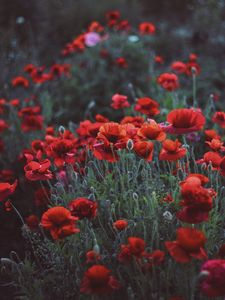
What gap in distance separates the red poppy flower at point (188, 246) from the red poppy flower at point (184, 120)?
0.51 metres

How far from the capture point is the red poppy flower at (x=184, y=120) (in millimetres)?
1908

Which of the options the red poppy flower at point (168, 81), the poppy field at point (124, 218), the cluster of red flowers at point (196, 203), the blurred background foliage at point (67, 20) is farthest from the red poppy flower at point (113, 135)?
the blurred background foliage at point (67, 20)

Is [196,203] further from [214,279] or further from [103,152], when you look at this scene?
[103,152]

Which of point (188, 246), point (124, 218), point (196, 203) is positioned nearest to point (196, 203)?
point (196, 203)

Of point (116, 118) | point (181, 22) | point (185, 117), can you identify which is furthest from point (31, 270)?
point (181, 22)

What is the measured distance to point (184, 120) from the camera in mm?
1921

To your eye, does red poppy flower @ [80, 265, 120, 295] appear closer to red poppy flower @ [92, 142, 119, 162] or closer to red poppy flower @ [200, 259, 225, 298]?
red poppy flower @ [200, 259, 225, 298]

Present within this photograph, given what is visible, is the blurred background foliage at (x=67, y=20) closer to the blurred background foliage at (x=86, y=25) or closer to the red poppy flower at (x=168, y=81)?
the blurred background foliage at (x=86, y=25)

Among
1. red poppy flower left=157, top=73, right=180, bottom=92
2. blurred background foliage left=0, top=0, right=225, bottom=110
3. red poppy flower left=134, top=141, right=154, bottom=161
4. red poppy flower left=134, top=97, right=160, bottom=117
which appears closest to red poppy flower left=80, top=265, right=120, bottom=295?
red poppy flower left=134, top=141, right=154, bottom=161

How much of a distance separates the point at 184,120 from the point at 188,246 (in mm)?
604

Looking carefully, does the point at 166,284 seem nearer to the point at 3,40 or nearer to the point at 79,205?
the point at 79,205

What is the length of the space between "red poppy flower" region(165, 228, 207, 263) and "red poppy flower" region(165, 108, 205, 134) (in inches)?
20.2

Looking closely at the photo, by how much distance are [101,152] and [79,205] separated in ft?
1.21

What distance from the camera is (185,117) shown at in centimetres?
192
